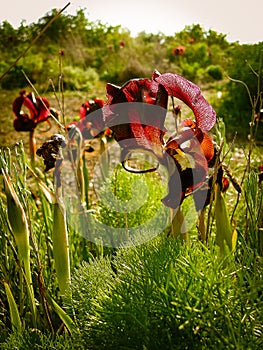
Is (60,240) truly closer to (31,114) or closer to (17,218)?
(17,218)

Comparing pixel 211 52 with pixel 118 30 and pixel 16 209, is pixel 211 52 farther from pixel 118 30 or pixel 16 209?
pixel 16 209

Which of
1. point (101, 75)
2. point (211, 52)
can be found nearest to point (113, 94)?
point (101, 75)

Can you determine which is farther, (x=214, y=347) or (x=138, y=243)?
(x=138, y=243)

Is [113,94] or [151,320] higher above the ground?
[113,94]

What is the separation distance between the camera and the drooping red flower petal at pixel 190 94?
0.63 metres

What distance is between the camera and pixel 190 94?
2.10 feet

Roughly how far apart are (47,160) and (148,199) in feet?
1.30

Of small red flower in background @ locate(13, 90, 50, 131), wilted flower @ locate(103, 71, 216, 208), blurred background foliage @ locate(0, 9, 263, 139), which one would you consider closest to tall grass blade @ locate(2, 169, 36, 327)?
wilted flower @ locate(103, 71, 216, 208)

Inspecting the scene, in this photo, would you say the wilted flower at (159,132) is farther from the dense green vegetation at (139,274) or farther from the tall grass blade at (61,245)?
the tall grass blade at (61,245)

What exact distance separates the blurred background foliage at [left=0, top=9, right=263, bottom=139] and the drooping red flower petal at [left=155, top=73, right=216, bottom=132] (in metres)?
3.86

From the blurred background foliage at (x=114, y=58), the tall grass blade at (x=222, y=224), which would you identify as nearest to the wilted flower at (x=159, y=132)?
the tall grass blade at (x=222, y=224)

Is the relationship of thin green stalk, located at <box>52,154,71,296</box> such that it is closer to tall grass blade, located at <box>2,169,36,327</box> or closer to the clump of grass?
tall grass blade, located at <box>2,169,36,327</box>

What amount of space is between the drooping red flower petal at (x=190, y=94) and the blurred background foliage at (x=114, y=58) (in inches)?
152

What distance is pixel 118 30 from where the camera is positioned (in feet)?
28.5
